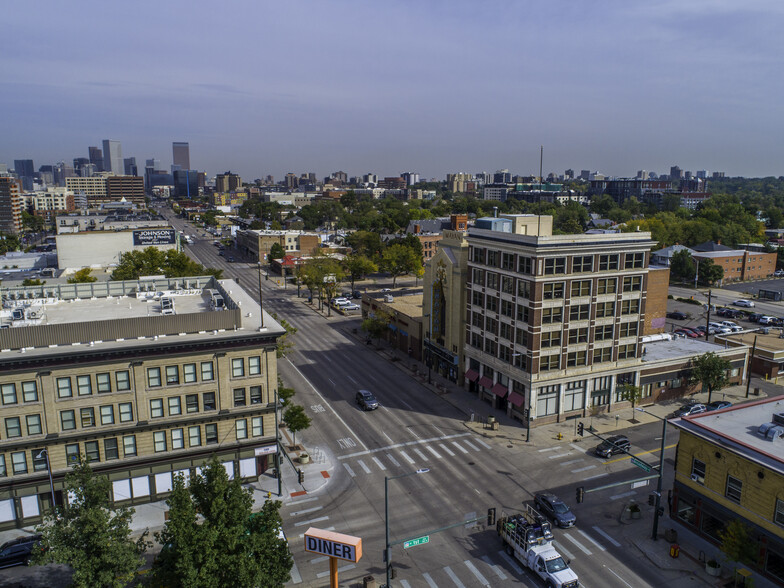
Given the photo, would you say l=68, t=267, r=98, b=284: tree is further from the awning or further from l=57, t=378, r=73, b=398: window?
the awning

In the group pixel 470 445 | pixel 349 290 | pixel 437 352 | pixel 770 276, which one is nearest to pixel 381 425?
pixel 470 445

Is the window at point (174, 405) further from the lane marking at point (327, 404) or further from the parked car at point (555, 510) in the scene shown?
the parked car at point (555, 510)

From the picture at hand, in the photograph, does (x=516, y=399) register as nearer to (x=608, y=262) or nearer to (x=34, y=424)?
(x=608, y=262)

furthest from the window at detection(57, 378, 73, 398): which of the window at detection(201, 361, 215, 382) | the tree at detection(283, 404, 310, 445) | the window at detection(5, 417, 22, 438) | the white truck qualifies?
the white truck

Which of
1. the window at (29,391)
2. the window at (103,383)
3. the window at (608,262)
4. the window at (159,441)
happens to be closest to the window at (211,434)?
the window at (159,441)

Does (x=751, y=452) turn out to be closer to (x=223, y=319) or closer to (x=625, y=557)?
(x=625, y=557)
